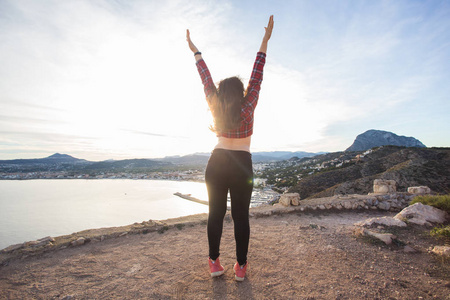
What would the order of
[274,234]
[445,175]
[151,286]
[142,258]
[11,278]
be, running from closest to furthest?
[151,286]
[11,278]
[142,258]
[274,234]
[445,175]

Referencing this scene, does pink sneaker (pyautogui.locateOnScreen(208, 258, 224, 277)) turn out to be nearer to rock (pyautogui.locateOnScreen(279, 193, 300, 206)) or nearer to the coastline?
the coastline

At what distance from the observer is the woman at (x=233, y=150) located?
168 cm

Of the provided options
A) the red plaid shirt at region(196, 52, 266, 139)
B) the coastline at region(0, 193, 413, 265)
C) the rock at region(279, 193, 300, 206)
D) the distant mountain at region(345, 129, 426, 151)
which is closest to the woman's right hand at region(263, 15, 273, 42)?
the red plaid shirt at region(196, 52, 266, 139)

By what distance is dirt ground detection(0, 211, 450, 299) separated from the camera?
5.65ft

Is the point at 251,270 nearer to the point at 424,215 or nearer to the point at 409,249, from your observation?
the point at 409,249

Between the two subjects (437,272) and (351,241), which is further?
(351,241)

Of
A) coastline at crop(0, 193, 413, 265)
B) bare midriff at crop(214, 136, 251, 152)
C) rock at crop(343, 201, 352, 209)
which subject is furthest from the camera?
rock at crop(343, 201, 352, 209)

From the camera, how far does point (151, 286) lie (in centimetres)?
189

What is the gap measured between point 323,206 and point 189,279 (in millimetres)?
4610

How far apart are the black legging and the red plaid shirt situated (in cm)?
18

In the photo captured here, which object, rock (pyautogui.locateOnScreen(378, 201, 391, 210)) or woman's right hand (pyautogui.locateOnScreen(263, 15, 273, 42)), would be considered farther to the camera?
rock (pyautogui.locateOnScreen(378, 201, 391, 210))

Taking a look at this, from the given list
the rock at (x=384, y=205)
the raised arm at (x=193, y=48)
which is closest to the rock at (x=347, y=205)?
the rock at (x=384, y=205)

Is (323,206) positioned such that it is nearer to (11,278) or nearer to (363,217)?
(363,217)

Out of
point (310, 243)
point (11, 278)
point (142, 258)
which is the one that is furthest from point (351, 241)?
point (11, 278)
